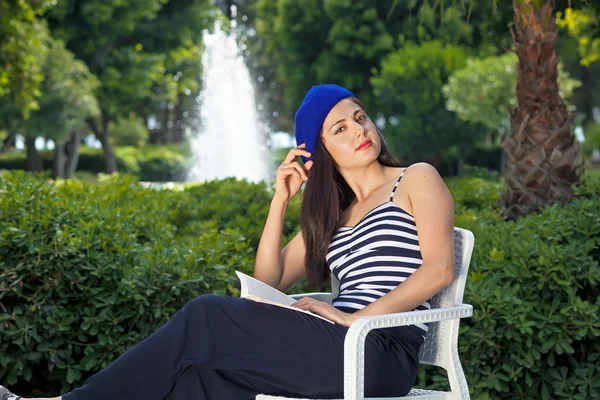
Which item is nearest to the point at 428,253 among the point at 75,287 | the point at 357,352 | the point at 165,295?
the point at 357,352

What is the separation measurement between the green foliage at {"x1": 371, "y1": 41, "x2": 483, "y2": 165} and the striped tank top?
90.1ft

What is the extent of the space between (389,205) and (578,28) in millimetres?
9585

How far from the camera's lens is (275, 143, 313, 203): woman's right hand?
11.1 ft

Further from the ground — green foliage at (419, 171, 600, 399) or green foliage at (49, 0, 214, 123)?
green foliage at (49, 0, 214, 123)

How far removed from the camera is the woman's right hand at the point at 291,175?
Result: 11.1 feet

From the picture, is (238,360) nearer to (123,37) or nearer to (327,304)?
(327,304)

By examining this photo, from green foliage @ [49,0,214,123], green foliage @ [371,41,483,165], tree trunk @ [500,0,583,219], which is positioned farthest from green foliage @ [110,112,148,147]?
tree trunk @ [500,0,583,219]

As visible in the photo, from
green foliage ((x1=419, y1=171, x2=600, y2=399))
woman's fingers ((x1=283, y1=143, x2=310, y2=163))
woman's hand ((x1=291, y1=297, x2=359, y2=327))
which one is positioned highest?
woman's fingers ((x1=283, y1=143, x2=310, y2=163))

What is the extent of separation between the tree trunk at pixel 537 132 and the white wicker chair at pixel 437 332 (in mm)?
3113

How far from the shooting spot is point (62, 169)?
30.7 metres

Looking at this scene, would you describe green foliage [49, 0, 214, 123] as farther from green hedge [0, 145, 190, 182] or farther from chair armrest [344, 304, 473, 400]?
chair armrest [344, 304, 473, 400]

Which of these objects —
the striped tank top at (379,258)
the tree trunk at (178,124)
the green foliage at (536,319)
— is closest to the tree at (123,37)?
the tree trunk at (178,124)

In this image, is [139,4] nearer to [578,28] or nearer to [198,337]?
[578,28]

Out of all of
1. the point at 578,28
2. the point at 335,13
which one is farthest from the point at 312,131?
the point at 335,13
